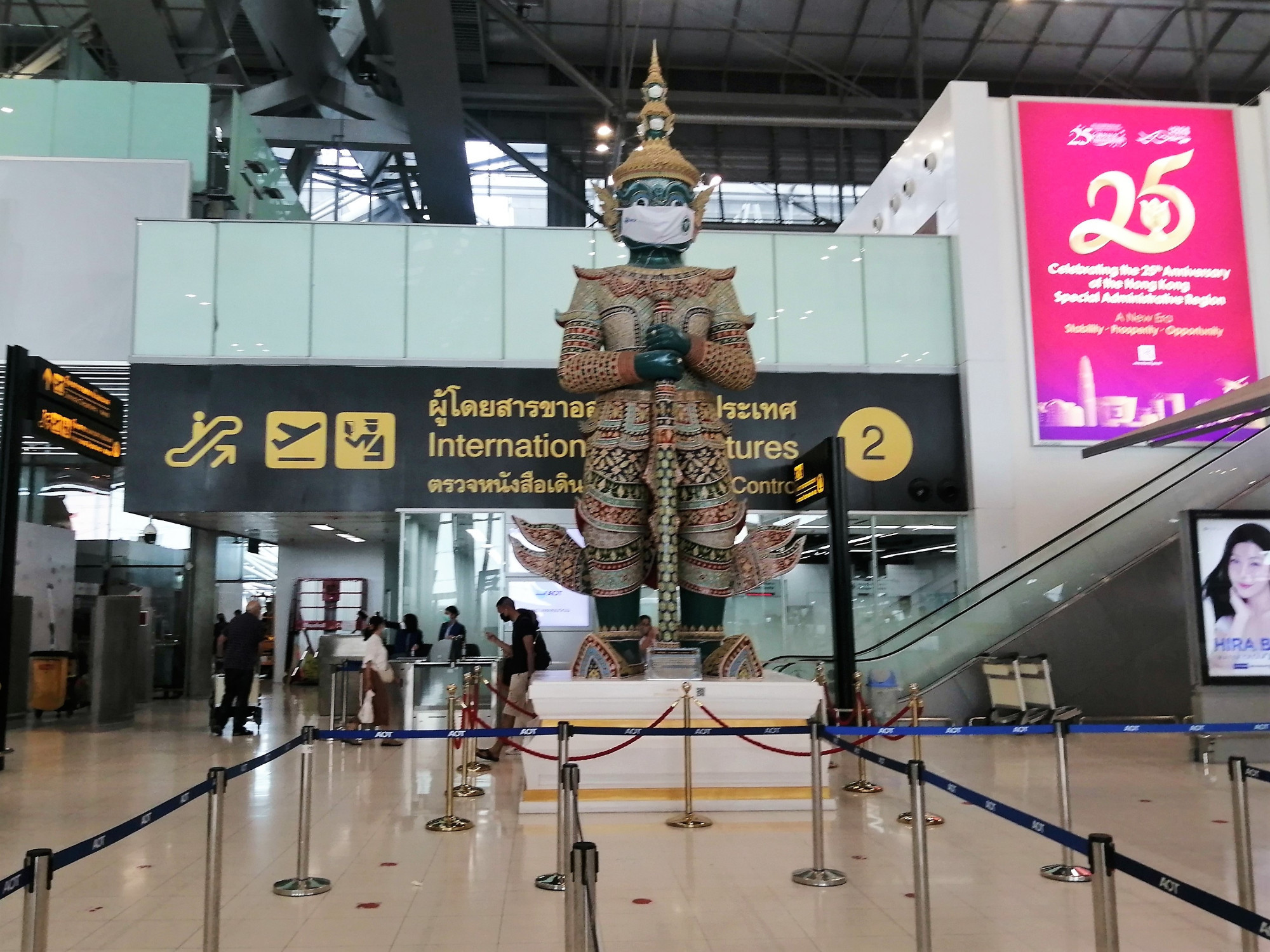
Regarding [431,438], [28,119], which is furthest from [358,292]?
[28,119]

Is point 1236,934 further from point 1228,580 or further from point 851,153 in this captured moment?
point 851,153

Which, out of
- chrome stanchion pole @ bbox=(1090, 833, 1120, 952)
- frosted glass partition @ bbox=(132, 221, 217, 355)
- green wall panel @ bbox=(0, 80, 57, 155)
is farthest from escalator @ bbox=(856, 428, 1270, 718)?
green wall panel @ bbox=(0, 80, 57, 155)

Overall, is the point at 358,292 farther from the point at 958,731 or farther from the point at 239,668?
the point at 958,731

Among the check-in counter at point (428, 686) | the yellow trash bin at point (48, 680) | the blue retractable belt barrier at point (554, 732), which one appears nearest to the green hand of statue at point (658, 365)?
the blue retractable belt barrier at point (554, 732)

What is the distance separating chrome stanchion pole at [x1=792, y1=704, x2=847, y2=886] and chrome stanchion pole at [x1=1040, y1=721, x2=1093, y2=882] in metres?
1.03

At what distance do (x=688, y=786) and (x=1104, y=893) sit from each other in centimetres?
384

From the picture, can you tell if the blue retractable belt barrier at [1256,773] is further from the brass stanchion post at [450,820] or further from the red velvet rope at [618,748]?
the brass stanchion post at [450,820]

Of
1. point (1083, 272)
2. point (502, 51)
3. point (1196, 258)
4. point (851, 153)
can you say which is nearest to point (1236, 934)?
point (1083, 272)

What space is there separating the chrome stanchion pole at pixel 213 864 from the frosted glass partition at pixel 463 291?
30.3ft

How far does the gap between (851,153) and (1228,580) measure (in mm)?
16386

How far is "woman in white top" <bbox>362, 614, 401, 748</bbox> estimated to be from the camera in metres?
10.4

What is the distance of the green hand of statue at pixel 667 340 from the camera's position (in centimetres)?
675

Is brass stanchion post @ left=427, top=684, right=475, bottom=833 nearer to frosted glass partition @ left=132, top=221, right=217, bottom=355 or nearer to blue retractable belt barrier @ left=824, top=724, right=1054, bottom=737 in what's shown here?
blue retractable belt barrier @ left=824, top=724, right=1054, bottom=737

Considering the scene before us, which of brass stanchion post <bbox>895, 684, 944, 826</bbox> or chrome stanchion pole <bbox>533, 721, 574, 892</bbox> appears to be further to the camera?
brass stanchion post <bbox>895, 684, 944, 826</bbox>
